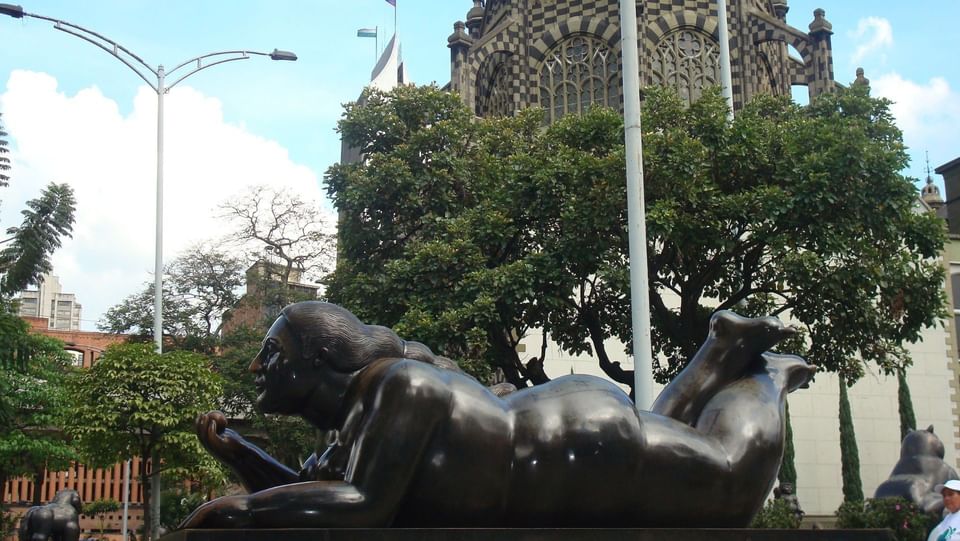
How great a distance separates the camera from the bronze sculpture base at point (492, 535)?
127 inches

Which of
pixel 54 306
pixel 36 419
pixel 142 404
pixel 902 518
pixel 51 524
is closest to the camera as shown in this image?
pixel 51 524

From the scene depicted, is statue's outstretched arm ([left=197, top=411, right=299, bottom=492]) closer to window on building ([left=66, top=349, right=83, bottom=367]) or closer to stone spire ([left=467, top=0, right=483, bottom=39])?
window on building ([left=66, top=349, right=83, bottom=367])

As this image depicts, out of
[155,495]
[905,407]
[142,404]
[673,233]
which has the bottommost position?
[155,495]

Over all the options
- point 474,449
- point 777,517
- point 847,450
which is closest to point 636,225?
point 777,517

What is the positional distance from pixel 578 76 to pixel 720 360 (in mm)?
37718

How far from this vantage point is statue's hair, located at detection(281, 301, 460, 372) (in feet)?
12.3

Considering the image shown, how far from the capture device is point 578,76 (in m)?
41.0

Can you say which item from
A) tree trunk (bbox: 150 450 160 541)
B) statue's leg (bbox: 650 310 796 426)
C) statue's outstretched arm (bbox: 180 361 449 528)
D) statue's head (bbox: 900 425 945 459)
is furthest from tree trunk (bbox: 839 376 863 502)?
statue's outstretched arm (bbox: 180 361 449 528)

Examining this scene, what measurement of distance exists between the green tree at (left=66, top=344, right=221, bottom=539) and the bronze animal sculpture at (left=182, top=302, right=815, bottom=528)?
1651cm

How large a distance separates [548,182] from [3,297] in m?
12.5

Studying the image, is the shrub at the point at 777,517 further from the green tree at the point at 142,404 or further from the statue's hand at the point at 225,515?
the statue's hand at the point at 225,515

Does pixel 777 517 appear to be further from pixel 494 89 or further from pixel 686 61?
pixel 494 89

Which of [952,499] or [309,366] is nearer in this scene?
[309,366]

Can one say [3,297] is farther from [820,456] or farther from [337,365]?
[820,456]
